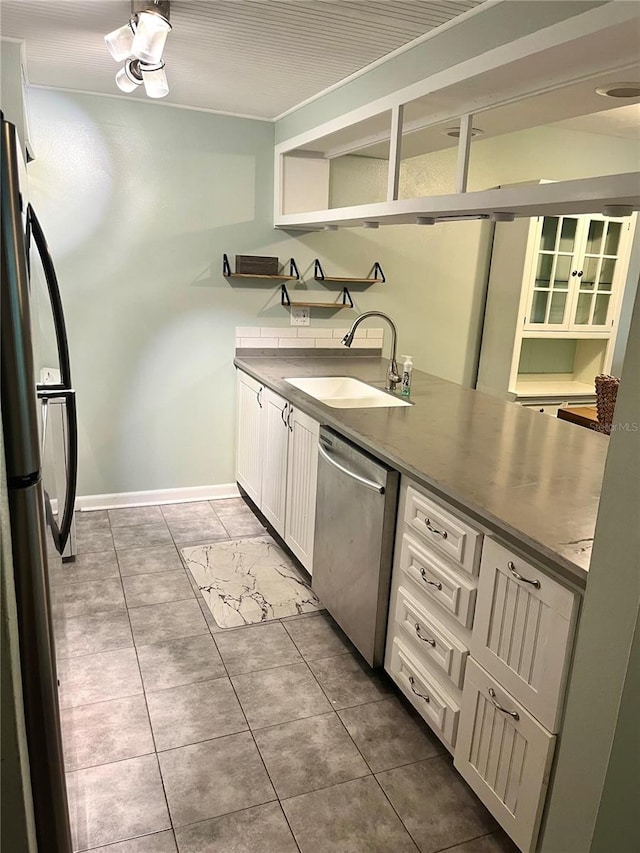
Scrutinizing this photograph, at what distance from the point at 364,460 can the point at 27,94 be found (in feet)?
8.37

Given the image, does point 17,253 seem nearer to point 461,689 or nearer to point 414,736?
point 461,689

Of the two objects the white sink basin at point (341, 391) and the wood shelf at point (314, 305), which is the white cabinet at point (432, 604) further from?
the wood shelf at point (314, 305)

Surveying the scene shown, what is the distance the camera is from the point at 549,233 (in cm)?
401

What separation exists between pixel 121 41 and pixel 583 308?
10.5ft

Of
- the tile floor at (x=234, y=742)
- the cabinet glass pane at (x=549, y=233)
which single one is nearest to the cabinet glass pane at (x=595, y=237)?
the cabinet glass pane at (x=549, y=233)

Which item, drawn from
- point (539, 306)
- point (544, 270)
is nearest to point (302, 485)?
point (539, 306)

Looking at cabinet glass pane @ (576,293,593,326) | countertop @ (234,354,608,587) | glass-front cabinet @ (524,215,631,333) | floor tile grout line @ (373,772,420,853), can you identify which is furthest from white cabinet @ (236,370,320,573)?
cabinet glass pane @ (576,293,593,326)

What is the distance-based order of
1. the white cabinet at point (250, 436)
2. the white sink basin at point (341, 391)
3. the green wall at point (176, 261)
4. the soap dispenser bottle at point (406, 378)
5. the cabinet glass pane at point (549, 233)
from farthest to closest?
the cabinet glass pane at point (549, 233) → the white cabinet at point (250, 436) → the green wall at point (176, 261) → the white sink basin at point (341, 391) → the soap dispenser bottle at point (406, 378)

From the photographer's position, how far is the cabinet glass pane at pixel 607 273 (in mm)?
4157

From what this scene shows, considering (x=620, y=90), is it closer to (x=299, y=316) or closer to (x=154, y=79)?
(x=154, y=79)

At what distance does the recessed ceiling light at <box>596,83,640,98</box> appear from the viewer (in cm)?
190

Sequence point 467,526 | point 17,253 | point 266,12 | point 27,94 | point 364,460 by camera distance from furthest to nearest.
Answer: point 27,94
point 364,460
point 266,12
point 467,526
point 17,253

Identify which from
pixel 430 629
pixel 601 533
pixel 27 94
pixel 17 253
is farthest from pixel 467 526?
pixel 27 94

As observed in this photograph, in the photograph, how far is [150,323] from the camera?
3.66m
